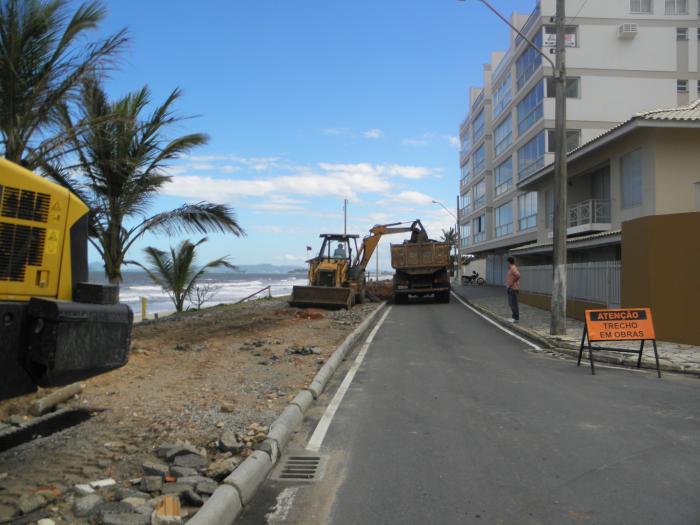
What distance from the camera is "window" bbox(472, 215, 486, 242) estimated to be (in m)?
49.4

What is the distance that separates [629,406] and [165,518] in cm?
577

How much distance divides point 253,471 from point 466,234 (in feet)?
183

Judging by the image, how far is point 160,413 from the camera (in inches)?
249

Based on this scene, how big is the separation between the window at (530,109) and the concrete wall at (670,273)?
21700 millimetres

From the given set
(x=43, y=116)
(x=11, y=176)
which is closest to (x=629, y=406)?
(x=11, y=176)

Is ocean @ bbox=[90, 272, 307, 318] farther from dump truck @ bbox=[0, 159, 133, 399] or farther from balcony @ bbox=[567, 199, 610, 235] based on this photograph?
balcony @ bbox=[567, 199, 610, 235]

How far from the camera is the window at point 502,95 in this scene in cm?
4078

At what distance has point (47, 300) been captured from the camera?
418 cm

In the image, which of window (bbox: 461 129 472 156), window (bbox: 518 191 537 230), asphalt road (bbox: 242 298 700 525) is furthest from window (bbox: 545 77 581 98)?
asphalt road (bbox: 242 298 700 525)

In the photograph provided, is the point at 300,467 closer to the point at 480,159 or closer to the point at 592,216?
the point at 592,216

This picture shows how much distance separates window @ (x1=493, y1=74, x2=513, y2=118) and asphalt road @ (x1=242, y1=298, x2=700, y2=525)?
115 feet

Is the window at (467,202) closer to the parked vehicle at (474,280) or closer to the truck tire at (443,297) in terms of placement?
the parked vehicle at (474,280)

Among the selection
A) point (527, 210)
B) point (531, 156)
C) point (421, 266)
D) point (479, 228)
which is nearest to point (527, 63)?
point (531, 156)

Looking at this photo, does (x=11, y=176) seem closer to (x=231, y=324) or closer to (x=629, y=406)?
(x=629, y=406)
